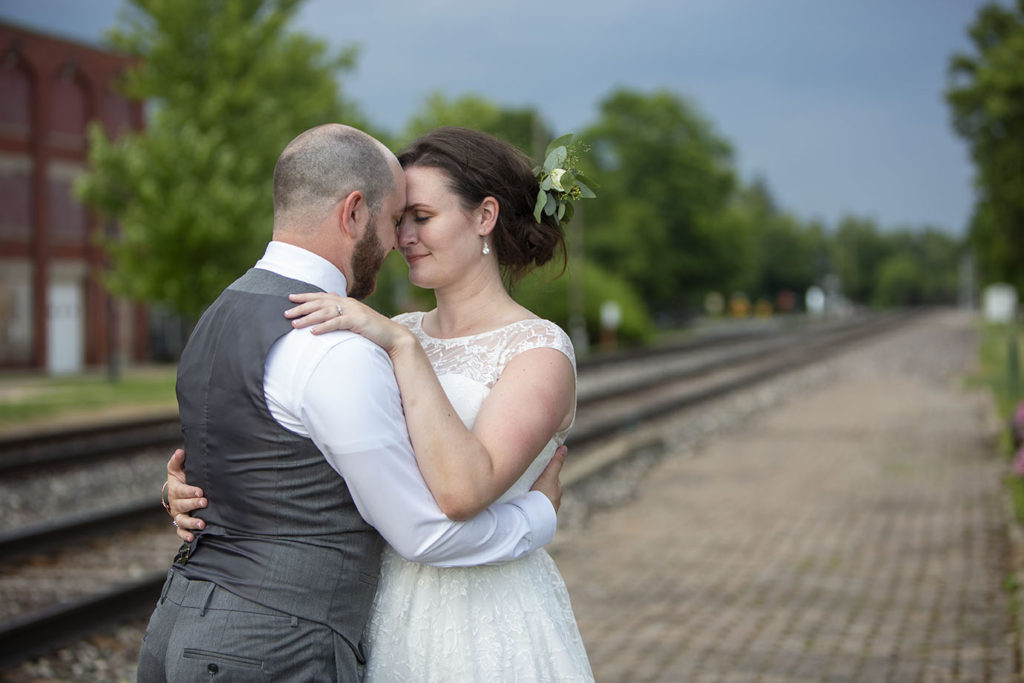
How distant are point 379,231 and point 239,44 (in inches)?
1030

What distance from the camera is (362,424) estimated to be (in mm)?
2059

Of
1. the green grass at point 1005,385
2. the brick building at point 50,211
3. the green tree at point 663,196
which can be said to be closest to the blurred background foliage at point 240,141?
the brick building at point 50,211

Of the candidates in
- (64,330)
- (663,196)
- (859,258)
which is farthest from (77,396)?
(859,258)

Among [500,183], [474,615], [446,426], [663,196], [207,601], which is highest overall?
[663,196]

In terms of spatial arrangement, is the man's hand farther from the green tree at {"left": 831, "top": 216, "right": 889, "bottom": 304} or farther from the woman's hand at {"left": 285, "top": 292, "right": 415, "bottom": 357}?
the green tree at {"left": 831, "top": 216, "right": 889, "bottom": 304}

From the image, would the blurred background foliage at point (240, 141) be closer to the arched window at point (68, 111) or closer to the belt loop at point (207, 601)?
the arched window at point (68, 111)

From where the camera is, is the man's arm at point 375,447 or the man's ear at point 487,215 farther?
the man's ear at point 487,215

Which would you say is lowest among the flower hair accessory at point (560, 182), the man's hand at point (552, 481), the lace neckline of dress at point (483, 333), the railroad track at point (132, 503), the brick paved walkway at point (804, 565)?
the brick paved walkway at point (804, 565)

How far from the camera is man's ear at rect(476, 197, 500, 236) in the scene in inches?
105

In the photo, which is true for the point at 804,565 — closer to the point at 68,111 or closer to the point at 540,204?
the point at 540,204

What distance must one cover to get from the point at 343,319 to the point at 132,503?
7.74 metres

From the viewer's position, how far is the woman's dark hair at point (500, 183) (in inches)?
102

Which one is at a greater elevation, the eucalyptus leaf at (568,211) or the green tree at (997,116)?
the green tree at (997,116)

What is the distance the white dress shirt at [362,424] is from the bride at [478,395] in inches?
2.5
